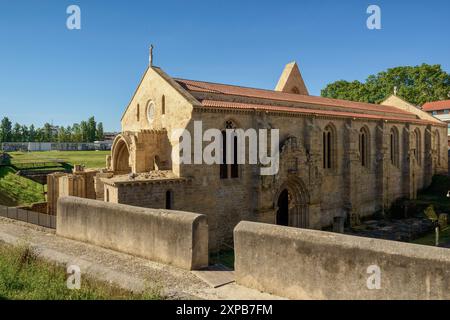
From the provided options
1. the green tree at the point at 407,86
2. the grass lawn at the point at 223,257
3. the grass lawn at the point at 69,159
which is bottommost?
the grass lawn at the point at 223,257

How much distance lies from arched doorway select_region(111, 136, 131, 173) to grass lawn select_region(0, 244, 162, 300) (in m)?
14.4

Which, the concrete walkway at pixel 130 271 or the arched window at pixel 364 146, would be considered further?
the arched window at pixel 364 146

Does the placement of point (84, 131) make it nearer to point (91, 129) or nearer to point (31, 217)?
point (91, 129)

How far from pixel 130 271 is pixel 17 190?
31.6 m

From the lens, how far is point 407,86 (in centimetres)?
6481

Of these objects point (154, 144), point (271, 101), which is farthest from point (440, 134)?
point (154, 144)

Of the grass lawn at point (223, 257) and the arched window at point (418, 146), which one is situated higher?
the arched window at point (418, 146)

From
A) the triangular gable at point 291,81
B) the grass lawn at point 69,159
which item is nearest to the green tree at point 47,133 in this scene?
the grass lawn at point 69,159

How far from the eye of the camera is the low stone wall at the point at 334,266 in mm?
5387

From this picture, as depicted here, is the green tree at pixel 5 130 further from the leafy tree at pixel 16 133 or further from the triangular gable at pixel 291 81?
the triangular gable at pixel 291 81

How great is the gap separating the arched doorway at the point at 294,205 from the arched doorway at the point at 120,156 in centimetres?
1100

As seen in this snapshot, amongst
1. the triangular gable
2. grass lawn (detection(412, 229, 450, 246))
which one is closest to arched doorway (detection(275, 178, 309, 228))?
grass lawn (detection(412, 229, 450, 246))

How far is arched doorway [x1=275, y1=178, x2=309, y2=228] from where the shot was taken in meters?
23.9

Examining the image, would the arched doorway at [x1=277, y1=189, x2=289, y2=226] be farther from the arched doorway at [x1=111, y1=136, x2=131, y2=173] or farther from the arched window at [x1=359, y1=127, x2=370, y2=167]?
the arched doorway at [x1=111, y1=136, x2=131, y2=173]
